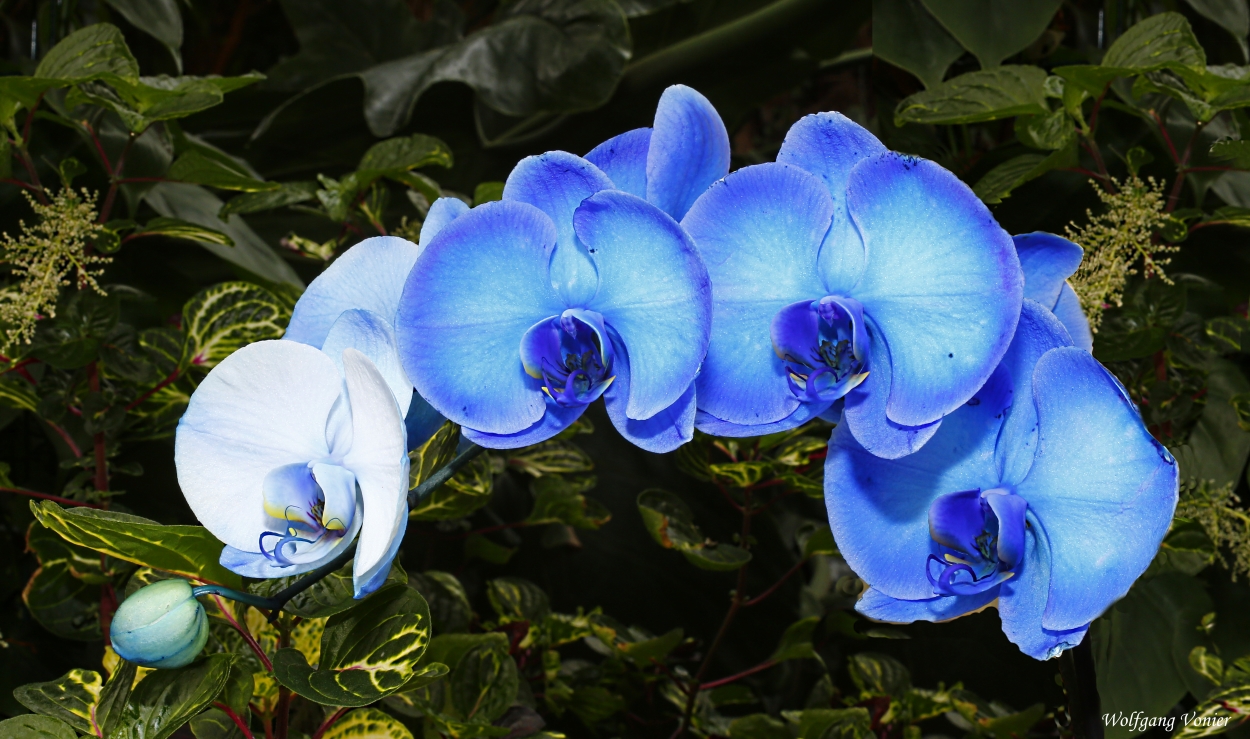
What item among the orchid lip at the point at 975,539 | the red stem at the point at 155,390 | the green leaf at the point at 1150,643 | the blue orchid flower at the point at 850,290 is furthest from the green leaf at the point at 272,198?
the green leaf at the point at 1150,643

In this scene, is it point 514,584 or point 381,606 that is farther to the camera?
point 514,584

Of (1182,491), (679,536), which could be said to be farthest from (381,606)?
(1182,491)

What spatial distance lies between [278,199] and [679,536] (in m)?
0.45

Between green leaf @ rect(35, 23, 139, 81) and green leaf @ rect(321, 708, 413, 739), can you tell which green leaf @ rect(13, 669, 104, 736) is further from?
green leaf @ rect(35, 23, 139, 81)

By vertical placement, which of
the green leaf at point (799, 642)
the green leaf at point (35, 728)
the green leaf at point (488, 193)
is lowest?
the green leaf at point (799, 642)

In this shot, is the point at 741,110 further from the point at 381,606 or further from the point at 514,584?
the point at 381,606

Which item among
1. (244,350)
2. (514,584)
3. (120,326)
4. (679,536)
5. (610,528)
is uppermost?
(244,350)

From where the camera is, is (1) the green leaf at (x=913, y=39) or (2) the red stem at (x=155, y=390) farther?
(1) the green leaf at (x=913, y=39)

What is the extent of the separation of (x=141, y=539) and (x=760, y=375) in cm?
27

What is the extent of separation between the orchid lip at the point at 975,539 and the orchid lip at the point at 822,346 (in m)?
0.07

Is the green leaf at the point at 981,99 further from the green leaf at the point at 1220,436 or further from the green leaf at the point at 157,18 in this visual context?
the green leaf at the point at 157,18

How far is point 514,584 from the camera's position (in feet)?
2.69

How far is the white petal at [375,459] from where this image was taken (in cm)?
34

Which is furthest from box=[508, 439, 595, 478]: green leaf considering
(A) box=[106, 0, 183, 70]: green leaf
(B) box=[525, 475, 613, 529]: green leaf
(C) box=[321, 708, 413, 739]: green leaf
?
(A) box=[106, 0, 183, 70]: green leaf
